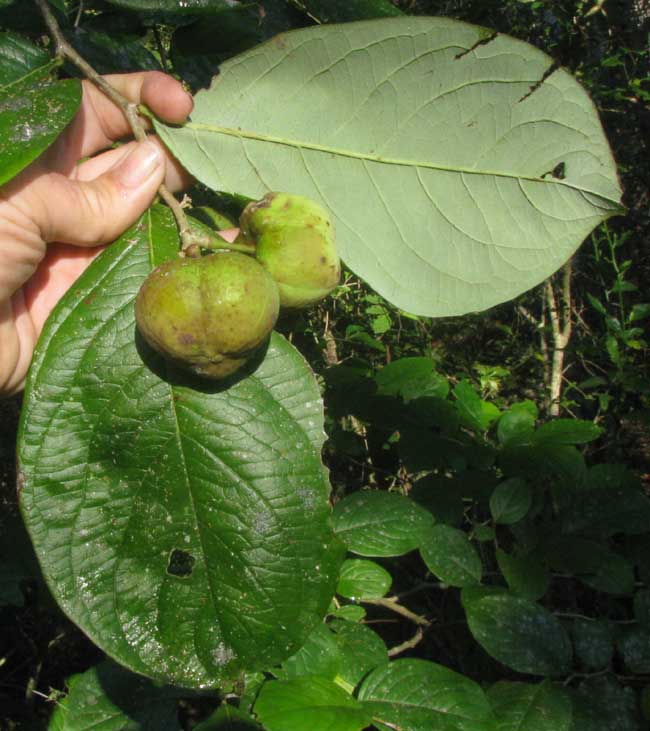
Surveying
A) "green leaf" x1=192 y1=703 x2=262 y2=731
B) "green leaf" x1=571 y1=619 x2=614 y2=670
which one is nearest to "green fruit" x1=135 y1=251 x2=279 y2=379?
"green leaf" x1=192 y1=703 x2=262 y2=731

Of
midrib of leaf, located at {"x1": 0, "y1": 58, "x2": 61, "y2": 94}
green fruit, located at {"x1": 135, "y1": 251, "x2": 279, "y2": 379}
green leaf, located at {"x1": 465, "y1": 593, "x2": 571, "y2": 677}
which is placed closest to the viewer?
green fruit, located at {"x1": 135, "y1": 251, "x2": 279, "y2": 379}

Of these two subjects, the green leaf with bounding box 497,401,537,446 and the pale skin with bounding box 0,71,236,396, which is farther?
the green leaf with bounding box 497,401,537,446

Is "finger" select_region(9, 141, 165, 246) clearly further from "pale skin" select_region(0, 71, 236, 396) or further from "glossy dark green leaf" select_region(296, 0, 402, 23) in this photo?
Answer: "glossy dark green leaf" select_region(296, 0, 402, 23)

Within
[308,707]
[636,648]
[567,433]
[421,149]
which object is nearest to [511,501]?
[567,433]

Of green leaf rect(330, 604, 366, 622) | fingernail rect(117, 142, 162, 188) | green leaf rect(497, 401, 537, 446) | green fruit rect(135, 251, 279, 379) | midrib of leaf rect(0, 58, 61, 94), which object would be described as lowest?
green leaf rect(330, 604, 366, 622)

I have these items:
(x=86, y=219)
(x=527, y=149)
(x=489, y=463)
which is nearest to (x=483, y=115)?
(x=527, y=149)

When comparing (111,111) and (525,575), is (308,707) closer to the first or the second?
(525,575)
